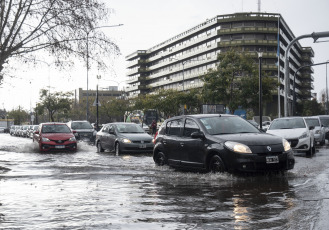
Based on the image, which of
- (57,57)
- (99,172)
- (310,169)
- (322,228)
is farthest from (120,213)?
(57,57)

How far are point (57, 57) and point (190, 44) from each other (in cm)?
8894

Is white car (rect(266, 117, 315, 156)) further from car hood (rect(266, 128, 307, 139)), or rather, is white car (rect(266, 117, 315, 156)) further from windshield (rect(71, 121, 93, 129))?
windshield (rect(71, 121, 93, 129))

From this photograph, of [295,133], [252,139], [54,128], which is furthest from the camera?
[54,128]

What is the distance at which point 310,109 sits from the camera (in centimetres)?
10119

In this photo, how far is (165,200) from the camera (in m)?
7.92

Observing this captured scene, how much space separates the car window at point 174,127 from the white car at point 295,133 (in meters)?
7.10

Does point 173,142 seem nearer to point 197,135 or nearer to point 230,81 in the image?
point 197,135

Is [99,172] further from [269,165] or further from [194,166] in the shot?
[269,165]

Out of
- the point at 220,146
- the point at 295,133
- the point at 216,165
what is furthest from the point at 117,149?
the point at 220,146

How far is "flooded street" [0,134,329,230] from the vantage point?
6043 millimetres

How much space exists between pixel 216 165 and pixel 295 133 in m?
8.74

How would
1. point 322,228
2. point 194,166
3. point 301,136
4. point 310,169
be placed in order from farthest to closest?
1. point 301,136
2. point 310,169
3. point 194,166
4. point 322,228

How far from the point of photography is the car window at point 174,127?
12279 millimetres

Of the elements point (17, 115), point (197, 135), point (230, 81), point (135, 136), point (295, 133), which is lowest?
point (135, 136)
